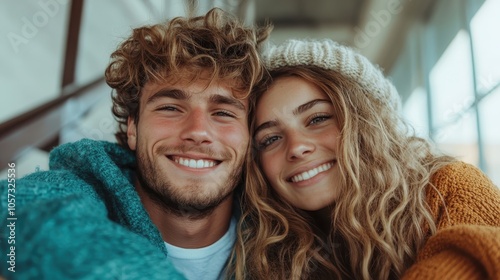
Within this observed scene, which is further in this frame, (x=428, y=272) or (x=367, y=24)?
(x=367, y=24)

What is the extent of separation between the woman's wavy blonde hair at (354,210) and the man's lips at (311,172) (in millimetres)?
51

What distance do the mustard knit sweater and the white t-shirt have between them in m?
0.63

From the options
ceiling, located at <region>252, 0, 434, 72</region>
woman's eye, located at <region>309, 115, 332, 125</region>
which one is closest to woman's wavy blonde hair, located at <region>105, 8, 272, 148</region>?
woman's eye, located at <region>309, 115, 332, 125</region>

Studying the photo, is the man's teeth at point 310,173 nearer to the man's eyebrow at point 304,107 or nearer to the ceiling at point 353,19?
the man's eyebrow at point 304,107

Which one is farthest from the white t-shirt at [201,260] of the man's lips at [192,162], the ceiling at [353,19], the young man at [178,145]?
the ceiling at [353,19]

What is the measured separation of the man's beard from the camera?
1.40 meters

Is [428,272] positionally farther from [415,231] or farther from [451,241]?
[415,231]

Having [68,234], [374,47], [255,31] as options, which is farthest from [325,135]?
[374,47]

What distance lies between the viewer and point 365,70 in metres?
1.48

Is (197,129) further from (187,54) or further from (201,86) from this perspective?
(187,54)

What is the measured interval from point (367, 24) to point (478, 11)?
259cm

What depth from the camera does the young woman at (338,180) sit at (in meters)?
1.29

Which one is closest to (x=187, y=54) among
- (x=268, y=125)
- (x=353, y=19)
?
(x=268, y=125)

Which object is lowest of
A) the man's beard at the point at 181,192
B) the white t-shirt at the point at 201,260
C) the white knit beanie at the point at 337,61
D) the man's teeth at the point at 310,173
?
the white t-shirt at the point at 201,260
